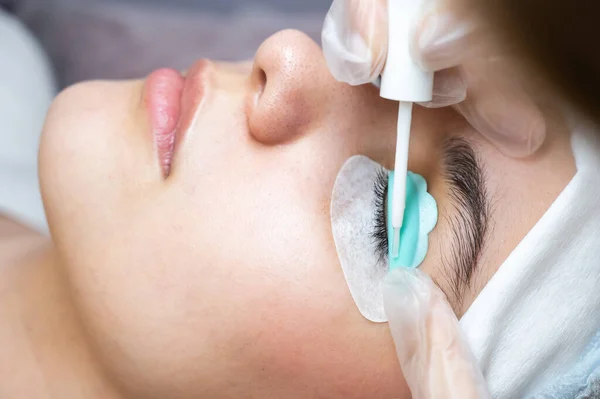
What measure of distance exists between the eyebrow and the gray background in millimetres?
917

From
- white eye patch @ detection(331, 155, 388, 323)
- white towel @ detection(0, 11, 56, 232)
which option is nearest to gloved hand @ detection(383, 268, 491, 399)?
white eye patch @ detection(331, 155, 388, 323)

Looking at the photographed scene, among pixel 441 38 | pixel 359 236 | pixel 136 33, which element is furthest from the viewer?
pixel 136 33

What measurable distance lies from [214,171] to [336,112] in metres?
0.17

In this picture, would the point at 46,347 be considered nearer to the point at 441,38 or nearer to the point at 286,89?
the point at 286,89

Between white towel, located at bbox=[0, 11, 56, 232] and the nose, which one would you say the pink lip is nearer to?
the nose

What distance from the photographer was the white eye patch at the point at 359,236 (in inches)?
28.6

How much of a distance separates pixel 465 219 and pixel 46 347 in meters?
0.63

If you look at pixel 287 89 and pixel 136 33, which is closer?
pixel 287 89

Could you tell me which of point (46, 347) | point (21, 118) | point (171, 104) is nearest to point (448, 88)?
point (171, 104)

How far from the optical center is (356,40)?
689 mm

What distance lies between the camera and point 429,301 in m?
0.70

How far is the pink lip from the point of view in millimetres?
786

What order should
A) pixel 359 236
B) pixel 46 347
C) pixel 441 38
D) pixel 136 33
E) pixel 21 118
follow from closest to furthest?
pixel 441 38 < pixel 359 236 < pixel 46 347 < pixel 21 118 < pixel 136 33

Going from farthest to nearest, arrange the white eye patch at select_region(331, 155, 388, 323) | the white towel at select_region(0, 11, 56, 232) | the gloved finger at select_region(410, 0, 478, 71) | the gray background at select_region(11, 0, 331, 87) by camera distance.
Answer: the gray background at select_region(11, 0, 331, 87) < the white towel at select_region(0, 11, 56, 232) < the white eye patch at select_region(331, 155, 388, 323) < the gloved finger at select_region(410, 0, 478, 71)
